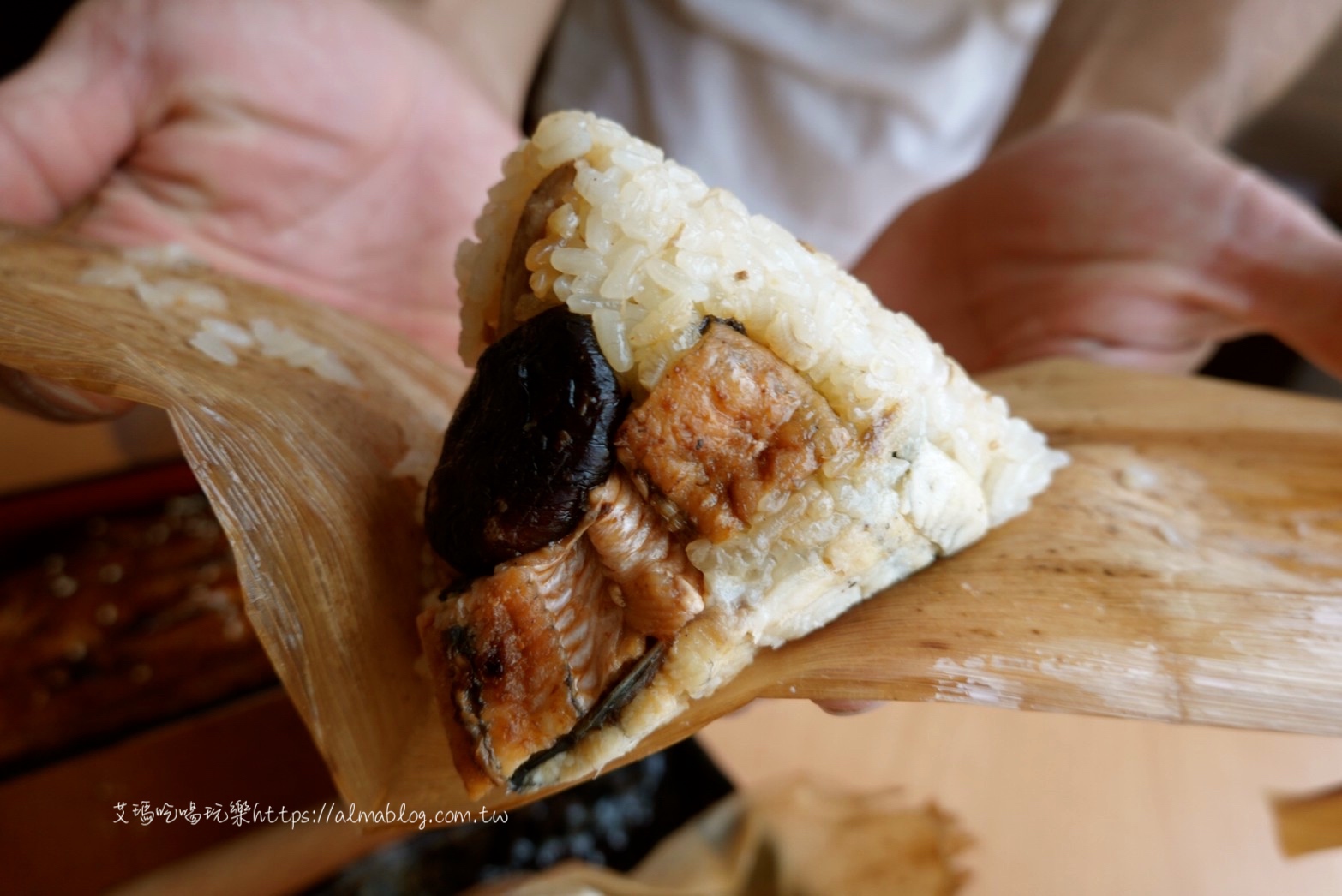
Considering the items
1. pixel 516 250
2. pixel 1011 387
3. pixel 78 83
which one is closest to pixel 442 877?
pixel 516 250

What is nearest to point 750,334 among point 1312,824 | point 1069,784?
point 1312,824

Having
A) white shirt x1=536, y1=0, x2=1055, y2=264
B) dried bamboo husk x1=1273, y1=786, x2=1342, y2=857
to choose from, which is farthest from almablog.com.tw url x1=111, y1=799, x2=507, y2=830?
white shirt x1=536, y1=0, x2=1055, y2=264

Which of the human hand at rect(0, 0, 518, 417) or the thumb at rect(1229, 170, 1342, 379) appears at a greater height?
the thumb at rect(1229, 170, 1342, 379)

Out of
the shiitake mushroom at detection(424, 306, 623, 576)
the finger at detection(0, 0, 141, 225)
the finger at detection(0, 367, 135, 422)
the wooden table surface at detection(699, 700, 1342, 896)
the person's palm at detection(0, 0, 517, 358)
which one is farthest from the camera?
the wooden table surface at detection(699, 700, 1342, 896)

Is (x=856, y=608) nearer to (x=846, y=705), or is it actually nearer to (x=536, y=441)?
(x=846, y=705)

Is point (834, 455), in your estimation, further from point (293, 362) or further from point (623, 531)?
point (293, 362)

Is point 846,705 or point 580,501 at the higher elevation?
point 580,501

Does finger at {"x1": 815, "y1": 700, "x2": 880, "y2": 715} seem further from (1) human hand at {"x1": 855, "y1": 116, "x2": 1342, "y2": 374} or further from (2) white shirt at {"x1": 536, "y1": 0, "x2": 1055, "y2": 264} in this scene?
(2) white shirt at {"x1": 536, "y1": 0, "x2": 1055, "y2": 264}
